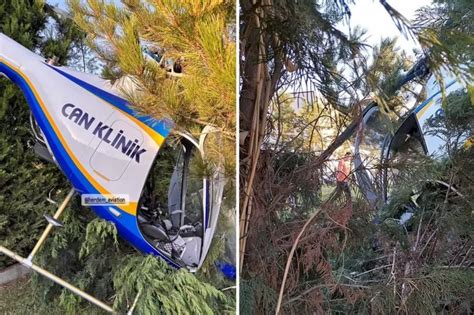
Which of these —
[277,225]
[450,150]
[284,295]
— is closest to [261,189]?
[277,225]

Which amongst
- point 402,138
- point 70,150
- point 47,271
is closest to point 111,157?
point 70,150

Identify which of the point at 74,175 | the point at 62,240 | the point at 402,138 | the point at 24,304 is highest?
the point at 402,138

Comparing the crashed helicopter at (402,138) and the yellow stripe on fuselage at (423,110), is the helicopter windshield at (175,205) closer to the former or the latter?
the crashed helicopter at (402,138)

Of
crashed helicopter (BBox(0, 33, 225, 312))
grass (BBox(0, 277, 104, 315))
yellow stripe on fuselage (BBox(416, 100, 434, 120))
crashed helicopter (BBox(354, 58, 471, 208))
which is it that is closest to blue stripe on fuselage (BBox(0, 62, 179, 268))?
crashed helicopter (BBox(0, 33, 225, 312))

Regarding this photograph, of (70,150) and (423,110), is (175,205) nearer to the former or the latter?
(70,150)

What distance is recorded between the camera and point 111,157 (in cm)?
68

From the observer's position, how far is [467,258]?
0.83m

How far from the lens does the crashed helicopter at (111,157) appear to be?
66 centimetres

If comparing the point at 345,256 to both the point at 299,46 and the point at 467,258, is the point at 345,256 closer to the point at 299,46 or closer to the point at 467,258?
the point at 467,258

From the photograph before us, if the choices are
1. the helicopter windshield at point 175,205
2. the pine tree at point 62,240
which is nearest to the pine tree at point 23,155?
the pine tree at point 62,240

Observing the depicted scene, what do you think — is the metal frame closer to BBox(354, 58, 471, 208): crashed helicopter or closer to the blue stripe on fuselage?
the blue stripe on fuselage

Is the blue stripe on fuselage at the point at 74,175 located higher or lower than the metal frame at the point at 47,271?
higher

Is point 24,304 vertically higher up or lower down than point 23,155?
lower down

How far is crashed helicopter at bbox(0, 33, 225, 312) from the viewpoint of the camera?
0.66 metres
